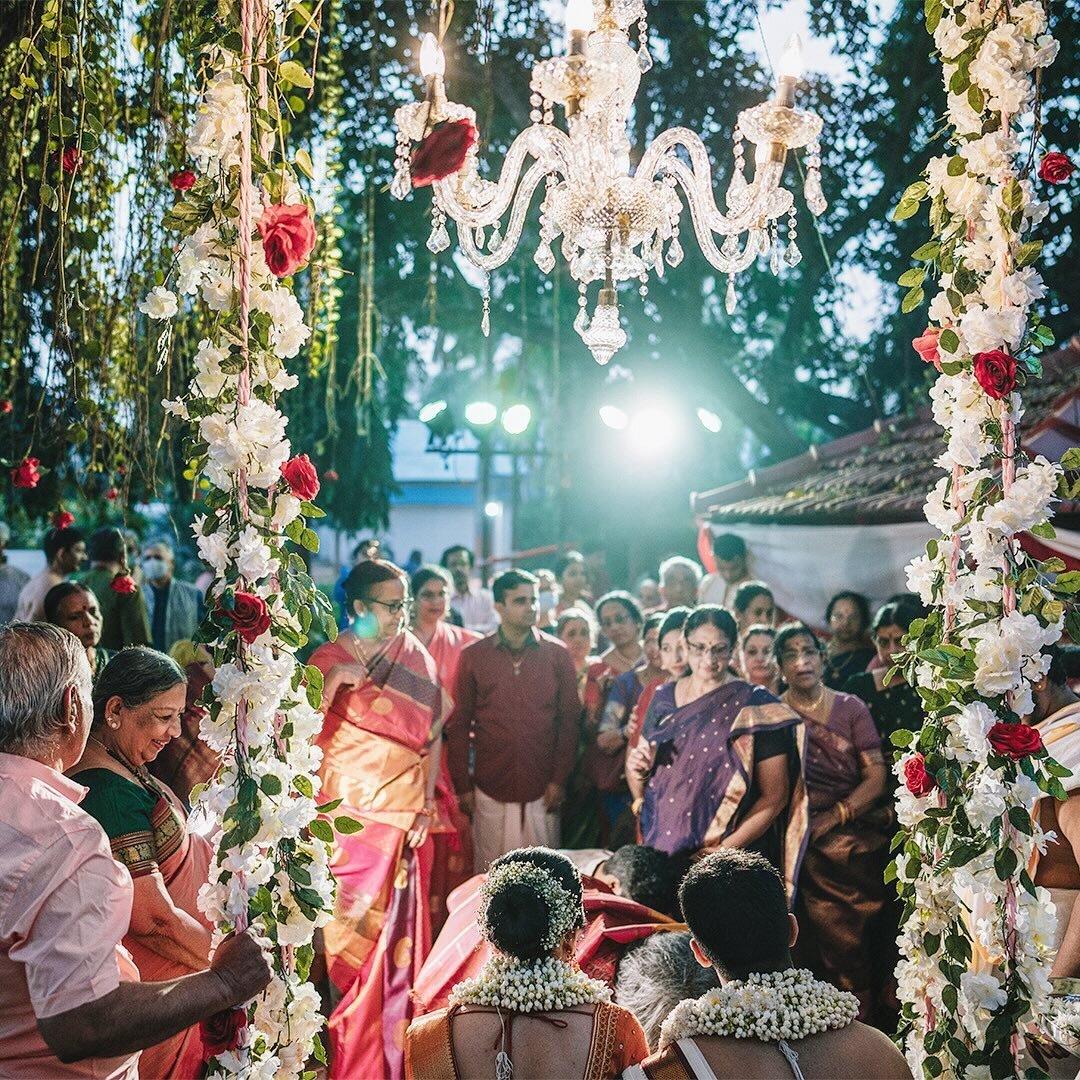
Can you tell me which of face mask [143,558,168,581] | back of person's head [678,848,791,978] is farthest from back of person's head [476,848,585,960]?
face mask [143,558,168,581]

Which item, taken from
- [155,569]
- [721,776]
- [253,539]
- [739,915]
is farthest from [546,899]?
[155,569]

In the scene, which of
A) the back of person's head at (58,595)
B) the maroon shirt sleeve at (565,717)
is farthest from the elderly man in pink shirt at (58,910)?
the maroon shirt sleeve at (565,717)

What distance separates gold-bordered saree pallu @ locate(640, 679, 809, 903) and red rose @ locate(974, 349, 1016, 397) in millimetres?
2022

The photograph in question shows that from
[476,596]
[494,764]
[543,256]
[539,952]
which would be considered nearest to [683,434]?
[476,596]

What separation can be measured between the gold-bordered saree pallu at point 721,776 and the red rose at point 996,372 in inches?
79.6

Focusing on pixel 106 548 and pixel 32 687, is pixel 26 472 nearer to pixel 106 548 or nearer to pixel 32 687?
pixel 32 687

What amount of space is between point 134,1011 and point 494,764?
3.55 m

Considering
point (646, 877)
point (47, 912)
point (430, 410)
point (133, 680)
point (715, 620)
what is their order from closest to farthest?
point (47, 912)
point (133, 680)
point (646, 877)
point (715, 620)
point (430, 410)

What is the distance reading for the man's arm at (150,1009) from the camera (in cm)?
178

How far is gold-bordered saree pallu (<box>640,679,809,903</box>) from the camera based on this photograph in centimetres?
398

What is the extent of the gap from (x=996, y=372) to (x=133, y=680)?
2.09m

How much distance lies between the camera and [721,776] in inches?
158

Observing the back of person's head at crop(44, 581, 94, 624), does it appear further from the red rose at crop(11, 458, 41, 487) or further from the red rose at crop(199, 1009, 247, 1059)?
the red rose at crop(199, 1009, 247, 1059)

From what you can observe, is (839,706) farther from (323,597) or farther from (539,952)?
(323,597)
